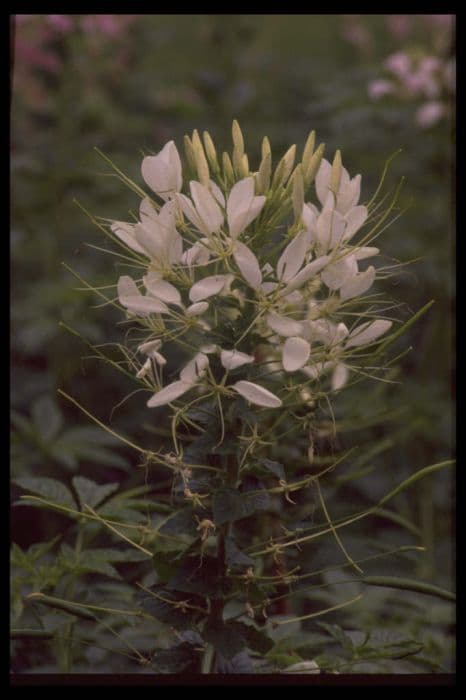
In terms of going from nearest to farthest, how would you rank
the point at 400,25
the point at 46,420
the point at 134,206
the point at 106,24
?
the point at 46,420 → the point at 134,206 → the point at 106,24 → the point at 400,25

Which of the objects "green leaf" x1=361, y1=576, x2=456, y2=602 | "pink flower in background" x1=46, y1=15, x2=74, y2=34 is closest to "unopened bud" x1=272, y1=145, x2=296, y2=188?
"green leaf" x1=361, y1=576, x2=456, y2=602

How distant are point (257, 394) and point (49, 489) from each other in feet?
1.47

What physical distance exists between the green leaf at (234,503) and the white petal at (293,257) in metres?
0.25

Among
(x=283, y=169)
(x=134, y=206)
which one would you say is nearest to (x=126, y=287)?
(x=283, y=169)

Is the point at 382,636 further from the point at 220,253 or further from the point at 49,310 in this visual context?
the point at 49,310

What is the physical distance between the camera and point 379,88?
7.73 ft

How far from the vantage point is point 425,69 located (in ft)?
7.76

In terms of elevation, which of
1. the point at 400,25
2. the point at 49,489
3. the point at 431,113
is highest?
the point at 400,25

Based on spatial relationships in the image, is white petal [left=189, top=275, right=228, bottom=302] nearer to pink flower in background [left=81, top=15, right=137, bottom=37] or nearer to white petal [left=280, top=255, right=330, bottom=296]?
white petal [left=280, top=255, right=330, bottom=296]

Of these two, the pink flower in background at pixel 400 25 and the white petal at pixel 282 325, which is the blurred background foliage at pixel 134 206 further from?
the white petal at pixel 282 325

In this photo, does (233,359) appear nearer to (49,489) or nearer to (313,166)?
(313,166)

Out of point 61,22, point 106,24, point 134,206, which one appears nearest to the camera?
point 61,22
